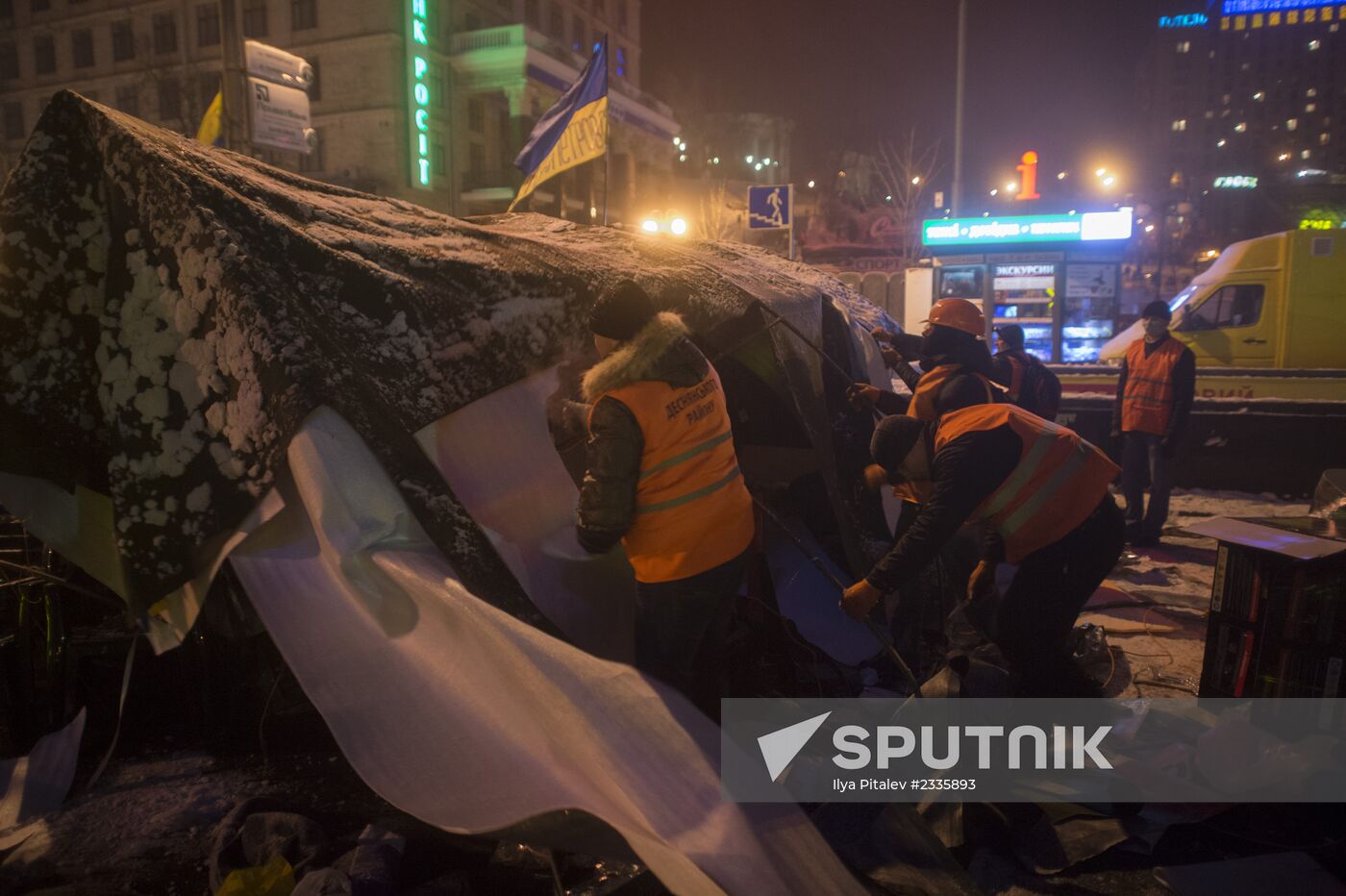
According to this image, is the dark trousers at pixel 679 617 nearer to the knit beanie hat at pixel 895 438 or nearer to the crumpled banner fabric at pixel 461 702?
the crumpled banner fabric at pixel 461 702

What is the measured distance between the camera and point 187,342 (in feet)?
9.64

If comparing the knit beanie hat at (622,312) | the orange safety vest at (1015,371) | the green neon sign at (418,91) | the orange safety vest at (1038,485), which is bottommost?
the orange safety vest at (1038,485)

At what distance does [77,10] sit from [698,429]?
1668 inches

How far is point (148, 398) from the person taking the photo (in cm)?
295

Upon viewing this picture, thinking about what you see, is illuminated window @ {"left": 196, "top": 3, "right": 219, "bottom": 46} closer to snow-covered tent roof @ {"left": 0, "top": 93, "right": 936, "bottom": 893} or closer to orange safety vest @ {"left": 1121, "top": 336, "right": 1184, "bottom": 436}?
snow-covered tent roof @ {"left": 0, "top": 93, "right": 936, "bottom": 893}

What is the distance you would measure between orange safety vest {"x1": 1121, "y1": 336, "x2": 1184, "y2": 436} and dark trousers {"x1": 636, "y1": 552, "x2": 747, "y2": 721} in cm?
580

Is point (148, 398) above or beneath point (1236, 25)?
beneath

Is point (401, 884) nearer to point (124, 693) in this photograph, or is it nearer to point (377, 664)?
point (377, 664)

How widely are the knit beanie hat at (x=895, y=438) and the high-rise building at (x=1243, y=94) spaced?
362 ft

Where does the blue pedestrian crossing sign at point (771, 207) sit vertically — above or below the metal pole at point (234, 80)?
below

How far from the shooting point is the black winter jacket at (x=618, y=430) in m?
3.01

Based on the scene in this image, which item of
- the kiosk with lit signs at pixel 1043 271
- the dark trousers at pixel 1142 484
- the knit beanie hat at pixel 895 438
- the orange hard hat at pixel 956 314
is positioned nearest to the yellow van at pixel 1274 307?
the dark trousers at pixel 1142 484

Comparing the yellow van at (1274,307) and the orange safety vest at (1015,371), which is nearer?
the orange safety vest at (1015,371)

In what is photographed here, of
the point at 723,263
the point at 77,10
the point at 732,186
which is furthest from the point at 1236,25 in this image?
the point at 723,263
